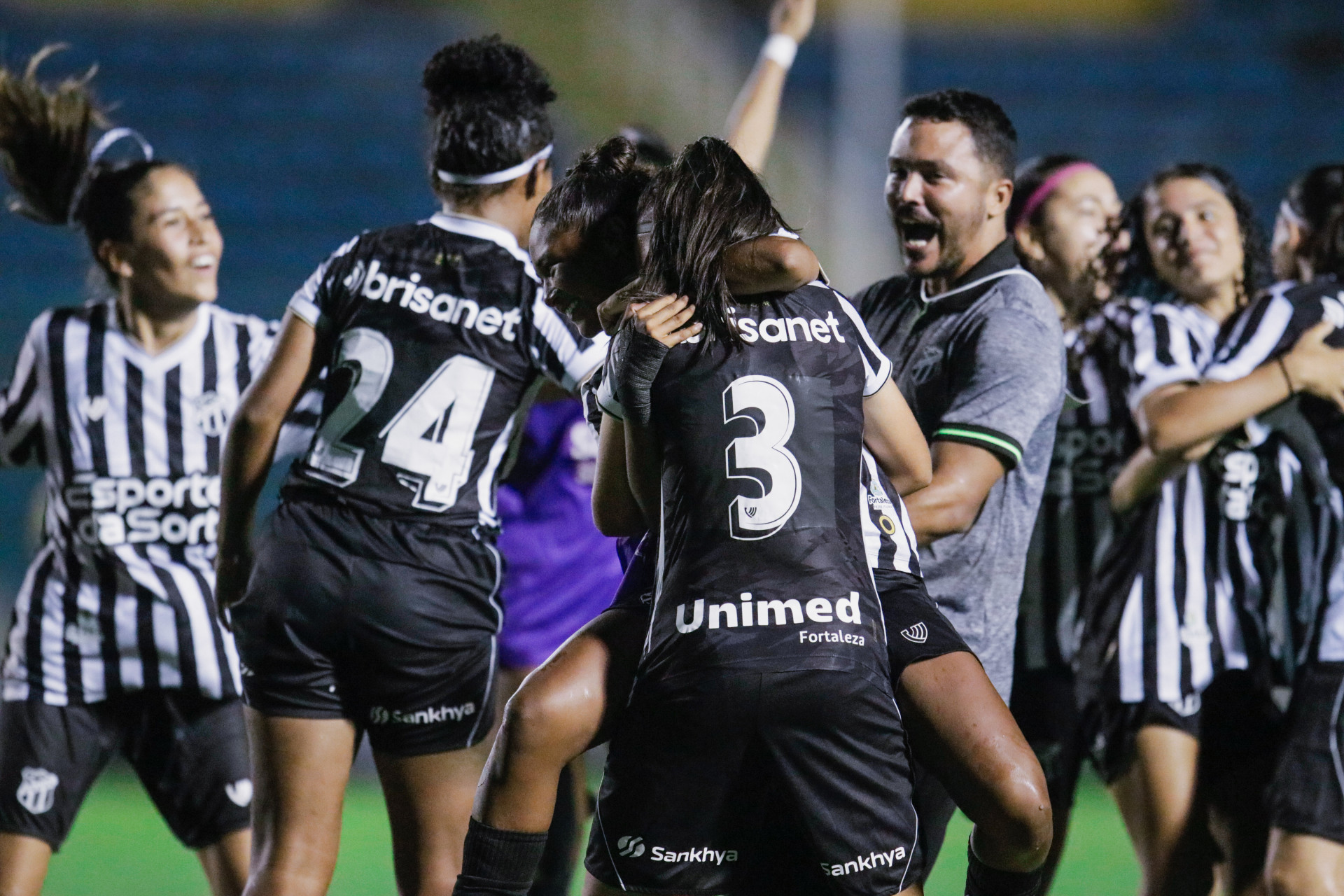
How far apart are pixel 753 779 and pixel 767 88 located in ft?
7.62

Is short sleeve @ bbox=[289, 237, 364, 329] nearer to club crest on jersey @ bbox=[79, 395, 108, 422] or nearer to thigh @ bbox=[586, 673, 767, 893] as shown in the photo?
club crest on jersey @ bbox=[79, 395, 108, 422]

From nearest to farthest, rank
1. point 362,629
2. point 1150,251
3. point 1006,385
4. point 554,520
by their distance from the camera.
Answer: point 1006,385
point 362,629
point 1150,251
point 554,520

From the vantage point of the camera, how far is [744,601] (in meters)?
2.77

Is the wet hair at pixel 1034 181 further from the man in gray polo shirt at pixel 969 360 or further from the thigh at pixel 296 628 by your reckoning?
the thigh at pixel 296 628

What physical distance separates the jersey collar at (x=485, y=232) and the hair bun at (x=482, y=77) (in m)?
0.29

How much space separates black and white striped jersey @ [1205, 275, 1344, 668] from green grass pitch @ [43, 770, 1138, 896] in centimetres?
190

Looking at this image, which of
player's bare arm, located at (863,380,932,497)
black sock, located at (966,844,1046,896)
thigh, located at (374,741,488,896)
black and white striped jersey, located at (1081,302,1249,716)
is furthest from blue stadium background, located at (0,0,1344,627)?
black sock, located at (966,844,1046,896)

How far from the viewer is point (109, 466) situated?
4234mm

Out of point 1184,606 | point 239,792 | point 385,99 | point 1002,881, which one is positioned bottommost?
point 239,792

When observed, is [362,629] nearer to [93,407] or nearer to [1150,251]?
[93,407]

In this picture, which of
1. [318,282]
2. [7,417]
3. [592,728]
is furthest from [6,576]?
[592,728]

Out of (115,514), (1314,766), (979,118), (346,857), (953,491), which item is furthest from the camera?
(346,857)

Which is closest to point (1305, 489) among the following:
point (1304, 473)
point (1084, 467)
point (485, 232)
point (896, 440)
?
point (1304, 473)

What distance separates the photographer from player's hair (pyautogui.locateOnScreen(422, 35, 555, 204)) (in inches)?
146
